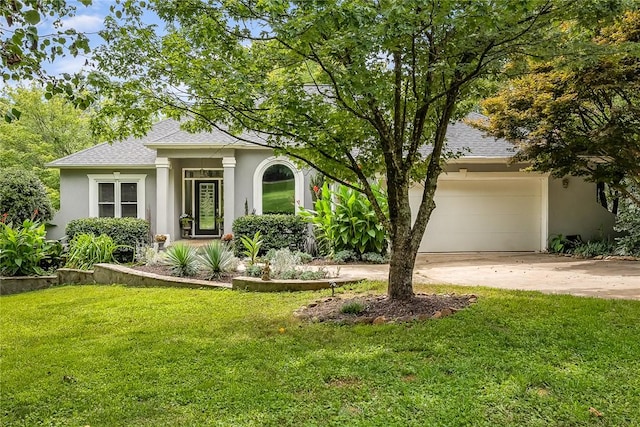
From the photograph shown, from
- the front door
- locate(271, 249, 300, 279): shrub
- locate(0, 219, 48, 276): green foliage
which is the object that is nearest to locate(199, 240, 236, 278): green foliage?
locate(271, 249, 300, 279): shrub

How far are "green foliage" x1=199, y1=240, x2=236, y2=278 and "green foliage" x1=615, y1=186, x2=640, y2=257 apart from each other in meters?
9.08

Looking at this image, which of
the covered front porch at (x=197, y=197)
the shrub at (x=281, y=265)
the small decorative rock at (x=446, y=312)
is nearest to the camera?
the small decorative rock at (x=446, y=312)

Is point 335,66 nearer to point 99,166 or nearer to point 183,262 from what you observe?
point 183,262

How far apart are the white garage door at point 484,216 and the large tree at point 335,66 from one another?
6904mm

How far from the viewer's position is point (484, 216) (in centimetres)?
1305

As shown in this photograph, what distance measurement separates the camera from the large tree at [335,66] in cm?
414

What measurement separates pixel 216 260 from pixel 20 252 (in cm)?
425

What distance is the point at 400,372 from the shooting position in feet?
12.2

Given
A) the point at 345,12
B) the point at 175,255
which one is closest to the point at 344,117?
the point at 345,12

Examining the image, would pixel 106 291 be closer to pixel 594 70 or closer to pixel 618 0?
pixel 618 0

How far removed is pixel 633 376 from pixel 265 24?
458 centimetres

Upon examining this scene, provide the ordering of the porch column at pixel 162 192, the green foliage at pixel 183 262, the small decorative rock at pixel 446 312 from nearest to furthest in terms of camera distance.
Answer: the small decorative rock at pixel 446 312 → the green foliage at pixel 183 262 → the porch column at pixel 162 192

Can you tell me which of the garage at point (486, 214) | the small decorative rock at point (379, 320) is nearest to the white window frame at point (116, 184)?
the garage at point (486, 214)

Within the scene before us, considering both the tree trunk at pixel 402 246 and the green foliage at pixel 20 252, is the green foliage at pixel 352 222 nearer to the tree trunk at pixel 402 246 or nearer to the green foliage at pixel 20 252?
the tree trunk at pixel 402 246
